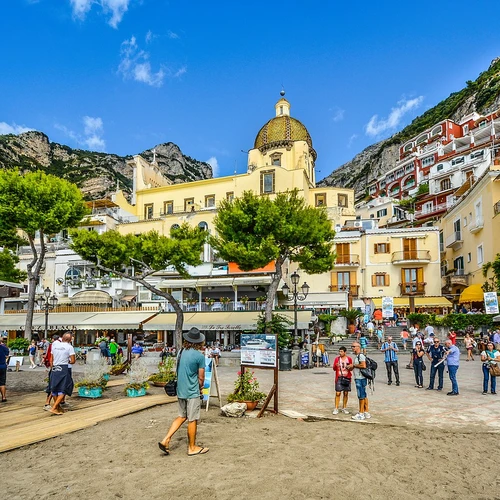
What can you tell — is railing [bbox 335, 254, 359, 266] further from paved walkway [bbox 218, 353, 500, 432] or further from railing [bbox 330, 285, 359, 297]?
paved walkway [bbox 218, 353, 500, 432]

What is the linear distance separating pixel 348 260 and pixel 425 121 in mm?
76679

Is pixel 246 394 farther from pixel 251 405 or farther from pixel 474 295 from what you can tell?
pixel 474 295

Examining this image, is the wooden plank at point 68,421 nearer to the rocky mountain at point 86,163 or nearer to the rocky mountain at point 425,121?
the rocky mountain at point 86,163

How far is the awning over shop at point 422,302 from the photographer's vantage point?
35781mm

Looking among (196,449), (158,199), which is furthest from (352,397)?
(158,199)

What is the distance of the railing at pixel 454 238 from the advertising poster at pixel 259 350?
32.1 m

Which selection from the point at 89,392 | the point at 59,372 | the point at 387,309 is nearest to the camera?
the point at 59,372

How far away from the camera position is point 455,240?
3778 centimetres

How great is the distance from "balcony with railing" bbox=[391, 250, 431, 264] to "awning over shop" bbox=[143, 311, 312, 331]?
1471 cm

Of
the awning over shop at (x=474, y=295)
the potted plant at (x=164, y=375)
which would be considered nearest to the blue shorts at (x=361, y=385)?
the potted plant at (x=164, y=375)

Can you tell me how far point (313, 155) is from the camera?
163ft

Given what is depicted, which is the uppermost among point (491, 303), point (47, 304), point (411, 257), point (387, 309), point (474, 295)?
point (411, 257)

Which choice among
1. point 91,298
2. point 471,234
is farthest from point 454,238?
point 91,298

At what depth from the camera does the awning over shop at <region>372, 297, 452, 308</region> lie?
117ft
